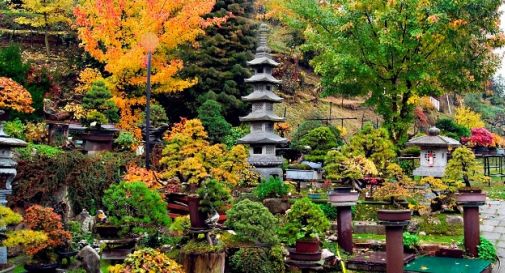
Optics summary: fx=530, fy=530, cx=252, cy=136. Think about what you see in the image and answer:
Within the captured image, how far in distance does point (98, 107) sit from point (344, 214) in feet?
22.3

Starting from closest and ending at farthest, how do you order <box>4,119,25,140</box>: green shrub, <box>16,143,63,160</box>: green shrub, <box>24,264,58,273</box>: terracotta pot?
<box>24,264,58,273</box>: terracotta pot → <box>16,143,63,160</box>: green shrub → <box>4,119,25,140</box>: green shrub

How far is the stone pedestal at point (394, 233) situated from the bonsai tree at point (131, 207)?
345 cm

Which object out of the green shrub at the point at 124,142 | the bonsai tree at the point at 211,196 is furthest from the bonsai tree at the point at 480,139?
the bonsai tree at the point at 211,196

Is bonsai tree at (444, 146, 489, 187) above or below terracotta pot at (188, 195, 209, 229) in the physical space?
above

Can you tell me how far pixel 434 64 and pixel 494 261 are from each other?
→ 8.80m

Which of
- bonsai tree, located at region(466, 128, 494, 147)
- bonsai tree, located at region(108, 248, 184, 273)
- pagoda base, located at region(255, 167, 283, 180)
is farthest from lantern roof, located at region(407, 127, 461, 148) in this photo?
bonsai tree, located at region(108, 248, 184, 273)

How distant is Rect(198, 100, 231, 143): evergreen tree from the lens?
17109 millimetres

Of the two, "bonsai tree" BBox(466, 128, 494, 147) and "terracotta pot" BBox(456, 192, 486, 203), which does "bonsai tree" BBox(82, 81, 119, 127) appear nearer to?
"terracotta pot" BBox(456, 192, 486, 203)

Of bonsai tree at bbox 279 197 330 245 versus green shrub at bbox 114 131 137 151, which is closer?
bonsai tree at bbox 279 197 330 245

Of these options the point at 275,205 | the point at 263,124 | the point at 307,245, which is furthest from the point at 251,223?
the point at 263,124

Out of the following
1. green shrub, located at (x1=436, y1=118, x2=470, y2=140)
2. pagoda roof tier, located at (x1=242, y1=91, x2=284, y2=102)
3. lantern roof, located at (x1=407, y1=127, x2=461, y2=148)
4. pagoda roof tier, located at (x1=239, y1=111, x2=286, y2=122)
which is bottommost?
lantern roof, located at (x1=407, y1=127, x2=461, y2=148)

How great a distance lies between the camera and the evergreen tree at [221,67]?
19.4 metres

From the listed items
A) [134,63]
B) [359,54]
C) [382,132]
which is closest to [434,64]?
[359,54]

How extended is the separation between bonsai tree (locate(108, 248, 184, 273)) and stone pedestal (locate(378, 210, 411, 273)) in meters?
3.32
